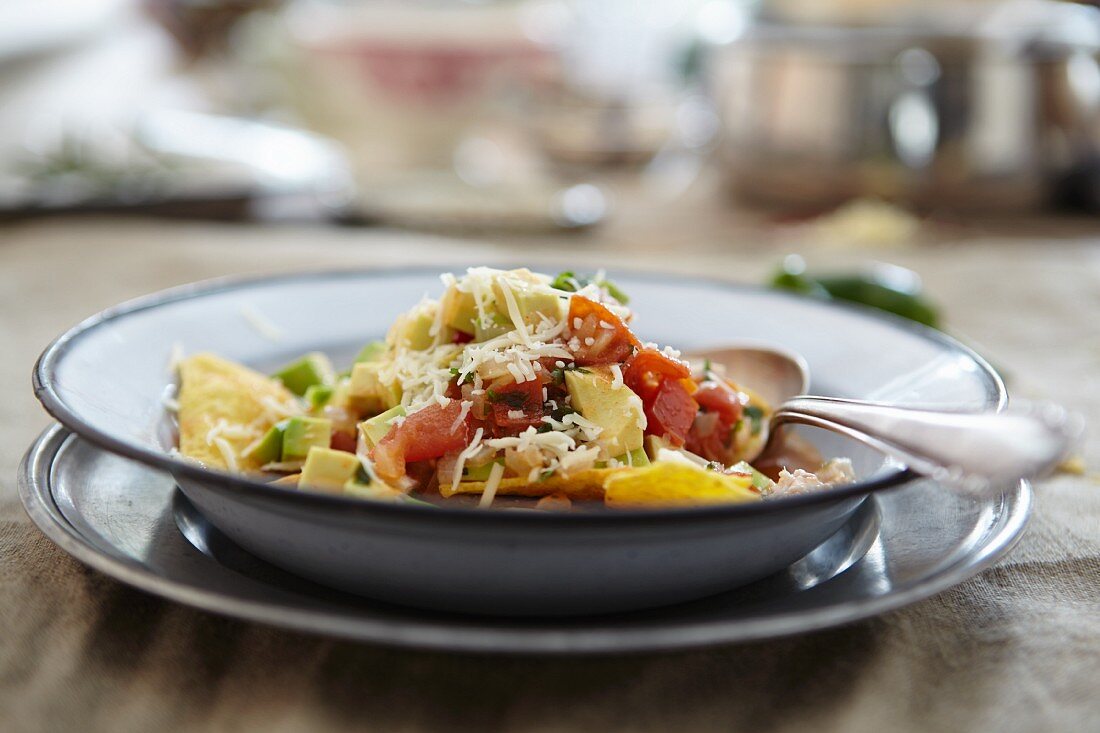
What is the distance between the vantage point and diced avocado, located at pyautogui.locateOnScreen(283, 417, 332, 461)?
1656 mm

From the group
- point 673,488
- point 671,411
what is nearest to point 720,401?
point 671,411

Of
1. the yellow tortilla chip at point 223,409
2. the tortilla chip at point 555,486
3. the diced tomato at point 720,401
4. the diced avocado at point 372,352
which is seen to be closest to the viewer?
the tortilla chip at point 555,486

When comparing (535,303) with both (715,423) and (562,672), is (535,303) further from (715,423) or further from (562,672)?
(562,672)

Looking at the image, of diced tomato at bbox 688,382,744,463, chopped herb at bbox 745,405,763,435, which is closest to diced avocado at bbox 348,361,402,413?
diced tomato at bbox 688,382,744,463

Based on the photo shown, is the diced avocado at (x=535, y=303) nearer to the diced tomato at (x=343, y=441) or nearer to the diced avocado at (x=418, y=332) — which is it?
the diced avocado at (x=418, y=332)

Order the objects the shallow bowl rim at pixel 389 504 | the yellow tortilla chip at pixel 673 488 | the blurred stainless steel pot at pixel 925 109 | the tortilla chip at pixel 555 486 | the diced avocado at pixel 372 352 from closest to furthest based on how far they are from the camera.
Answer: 1. the shallow bowl rim at pixel 389 504
2. the yellow tortilla chip at pixel 673 488
3. the tortilla chip at pixel 555 486
4. the diced avocado at pixel 372 352
5. the blurred stainless steel pot at pixel 925 109

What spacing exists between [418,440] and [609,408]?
268 mm

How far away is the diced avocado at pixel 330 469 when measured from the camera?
1.35 m

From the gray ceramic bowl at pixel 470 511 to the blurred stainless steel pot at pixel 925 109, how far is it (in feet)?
7.50

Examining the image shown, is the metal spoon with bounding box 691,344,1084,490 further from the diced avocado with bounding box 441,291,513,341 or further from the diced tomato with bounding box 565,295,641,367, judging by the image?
the diced avocado with bounding box 441,291,513,341

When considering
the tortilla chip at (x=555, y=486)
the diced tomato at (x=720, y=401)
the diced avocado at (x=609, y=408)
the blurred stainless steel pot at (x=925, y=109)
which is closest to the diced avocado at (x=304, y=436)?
the tortilla chip at (x=555, y=486)

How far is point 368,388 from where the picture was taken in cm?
176

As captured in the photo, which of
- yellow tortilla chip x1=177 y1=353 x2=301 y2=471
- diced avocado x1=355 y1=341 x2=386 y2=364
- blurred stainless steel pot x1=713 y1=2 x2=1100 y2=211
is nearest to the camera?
yellow tortilla chip x1=177 y1=353 x2=301 y2=471

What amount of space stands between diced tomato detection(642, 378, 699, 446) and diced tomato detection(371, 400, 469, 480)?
0.28 meters
